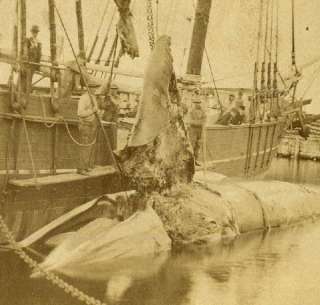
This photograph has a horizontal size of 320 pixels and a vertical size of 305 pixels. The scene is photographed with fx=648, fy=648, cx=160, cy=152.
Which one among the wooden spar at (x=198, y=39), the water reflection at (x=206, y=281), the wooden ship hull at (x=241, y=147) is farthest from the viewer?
the wooden ship hull at (x=241, y=147)

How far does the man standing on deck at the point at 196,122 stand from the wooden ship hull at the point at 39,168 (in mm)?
3216

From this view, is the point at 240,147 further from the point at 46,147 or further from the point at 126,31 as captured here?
the point at 46,147

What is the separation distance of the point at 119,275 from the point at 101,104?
4.42 meters

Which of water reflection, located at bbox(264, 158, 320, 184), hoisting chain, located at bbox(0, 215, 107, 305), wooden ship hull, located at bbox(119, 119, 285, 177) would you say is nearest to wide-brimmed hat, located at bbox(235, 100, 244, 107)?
wooden ship hull, located at bbox(119, 119, 285, 177)

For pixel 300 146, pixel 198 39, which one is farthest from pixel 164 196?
pixel 300 146

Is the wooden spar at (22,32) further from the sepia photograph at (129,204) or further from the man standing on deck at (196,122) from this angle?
the man standing on deck at (196,122)

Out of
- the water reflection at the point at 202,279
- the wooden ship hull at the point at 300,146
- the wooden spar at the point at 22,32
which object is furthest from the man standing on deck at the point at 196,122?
the wooden ship hull at the point at 300,146

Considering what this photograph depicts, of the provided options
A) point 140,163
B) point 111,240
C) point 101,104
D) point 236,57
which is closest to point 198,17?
point 101,104

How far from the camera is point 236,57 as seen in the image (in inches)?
1420

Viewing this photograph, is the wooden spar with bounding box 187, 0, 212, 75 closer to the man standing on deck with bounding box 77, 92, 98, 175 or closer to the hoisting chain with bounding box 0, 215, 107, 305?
the man standing on deck with bounding box 77, 92, 98, 175

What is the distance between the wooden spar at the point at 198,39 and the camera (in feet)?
48.7

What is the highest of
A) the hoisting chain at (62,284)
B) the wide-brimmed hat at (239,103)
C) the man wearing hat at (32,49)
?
the man wearing hat at (32,49)

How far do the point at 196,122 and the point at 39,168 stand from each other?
183 inches

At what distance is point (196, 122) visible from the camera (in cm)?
1438
